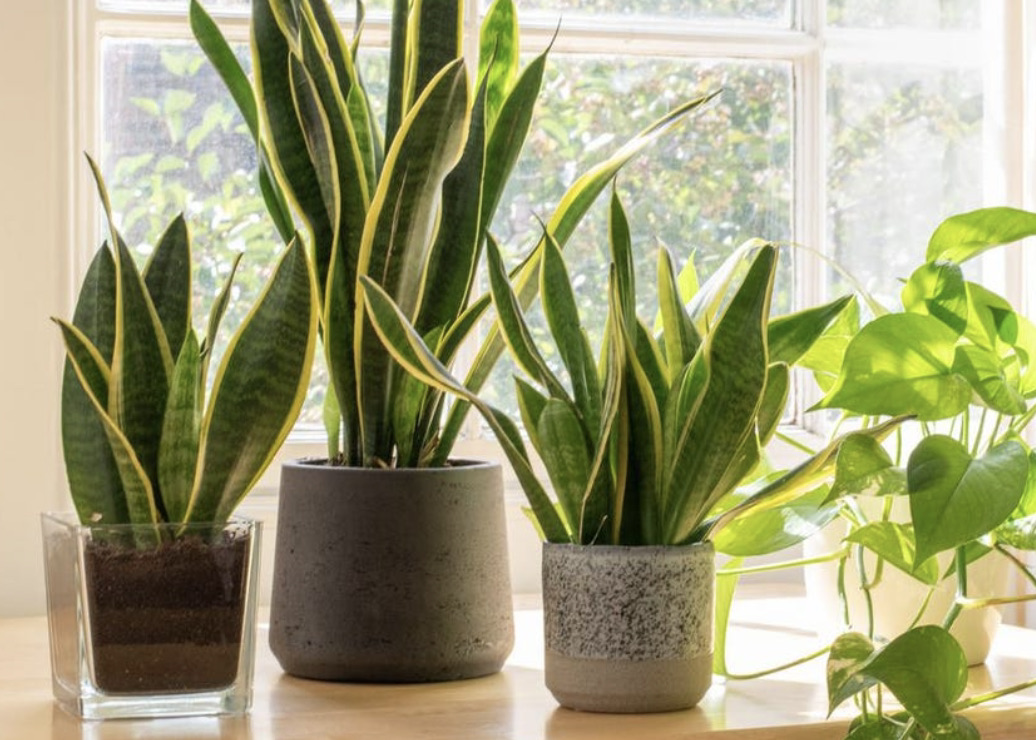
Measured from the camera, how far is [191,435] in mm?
950

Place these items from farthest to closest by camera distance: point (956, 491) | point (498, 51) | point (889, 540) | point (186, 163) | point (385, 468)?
point (186, 163) → point (498, 51) → point (385, 468) → point (889, 540) → point (956, 491)

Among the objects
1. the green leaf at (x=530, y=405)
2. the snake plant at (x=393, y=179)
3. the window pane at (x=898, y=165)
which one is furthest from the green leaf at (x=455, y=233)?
the window pane at (x=898, y=165)

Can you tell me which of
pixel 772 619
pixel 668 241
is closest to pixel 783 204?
pixel 668 241

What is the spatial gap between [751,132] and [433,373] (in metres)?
0.90

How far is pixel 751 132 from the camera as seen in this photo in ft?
5.50

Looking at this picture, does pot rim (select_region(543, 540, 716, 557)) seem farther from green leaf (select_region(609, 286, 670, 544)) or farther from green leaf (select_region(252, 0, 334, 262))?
green leaf (select_region(252, 0, 334, 262))

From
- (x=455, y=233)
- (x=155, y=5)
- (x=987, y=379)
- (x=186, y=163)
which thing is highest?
(x=155, y=5)

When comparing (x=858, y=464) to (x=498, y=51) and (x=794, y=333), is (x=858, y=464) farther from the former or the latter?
(x=498, y=51)

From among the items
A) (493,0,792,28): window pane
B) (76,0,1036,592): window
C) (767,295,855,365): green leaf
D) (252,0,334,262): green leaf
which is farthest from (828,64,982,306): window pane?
(252,0,334,262): green leaf

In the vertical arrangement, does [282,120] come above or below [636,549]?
above

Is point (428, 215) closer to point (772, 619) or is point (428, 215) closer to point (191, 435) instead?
point (191, 435)

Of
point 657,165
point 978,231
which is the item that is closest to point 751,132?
point 657,165

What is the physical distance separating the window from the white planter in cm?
52

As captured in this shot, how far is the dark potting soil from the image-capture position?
2.96 feet
